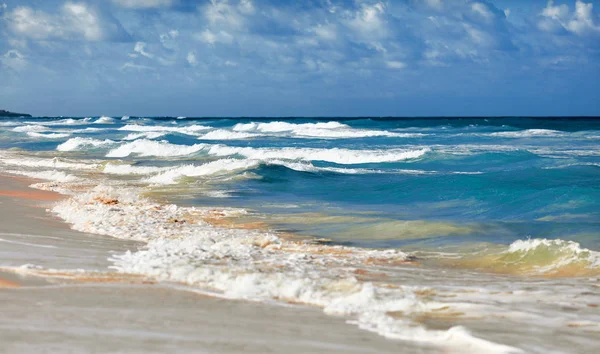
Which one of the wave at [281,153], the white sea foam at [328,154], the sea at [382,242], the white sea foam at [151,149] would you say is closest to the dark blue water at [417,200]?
the sea at [382,242]

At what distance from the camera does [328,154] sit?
3534 centimetres

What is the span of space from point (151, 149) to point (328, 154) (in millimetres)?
10594

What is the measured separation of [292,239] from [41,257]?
13.5 ft

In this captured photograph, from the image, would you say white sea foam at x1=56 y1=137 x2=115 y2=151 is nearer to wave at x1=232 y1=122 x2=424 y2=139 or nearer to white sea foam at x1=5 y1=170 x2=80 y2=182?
white sea foam at x1=5 y1=170 x2=80 y2=182

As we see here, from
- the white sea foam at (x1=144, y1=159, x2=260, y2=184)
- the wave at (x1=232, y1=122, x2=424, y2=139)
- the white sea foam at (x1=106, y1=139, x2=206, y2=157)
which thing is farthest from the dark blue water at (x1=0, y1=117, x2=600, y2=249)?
the wave at (x1=232, y1=122, x2=424, y2=139)

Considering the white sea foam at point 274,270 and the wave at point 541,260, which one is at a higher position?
the white sea foam at point 274,270

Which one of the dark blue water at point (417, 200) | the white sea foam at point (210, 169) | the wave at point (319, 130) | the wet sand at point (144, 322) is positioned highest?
the wave at point (319, 130)

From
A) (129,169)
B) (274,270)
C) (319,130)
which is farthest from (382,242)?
(319,130)

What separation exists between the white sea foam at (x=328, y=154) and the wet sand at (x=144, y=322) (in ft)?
87.2

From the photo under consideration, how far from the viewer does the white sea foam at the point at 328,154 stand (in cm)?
3278

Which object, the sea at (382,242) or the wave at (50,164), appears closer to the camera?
the sea at (382,242)

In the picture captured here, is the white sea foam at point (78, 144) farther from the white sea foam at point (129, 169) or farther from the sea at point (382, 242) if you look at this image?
the sea at point (382, 242)

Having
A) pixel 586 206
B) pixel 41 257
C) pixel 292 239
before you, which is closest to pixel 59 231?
pixel 41 257

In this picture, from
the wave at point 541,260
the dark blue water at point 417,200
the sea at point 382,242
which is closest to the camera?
the sea at point 382,242
